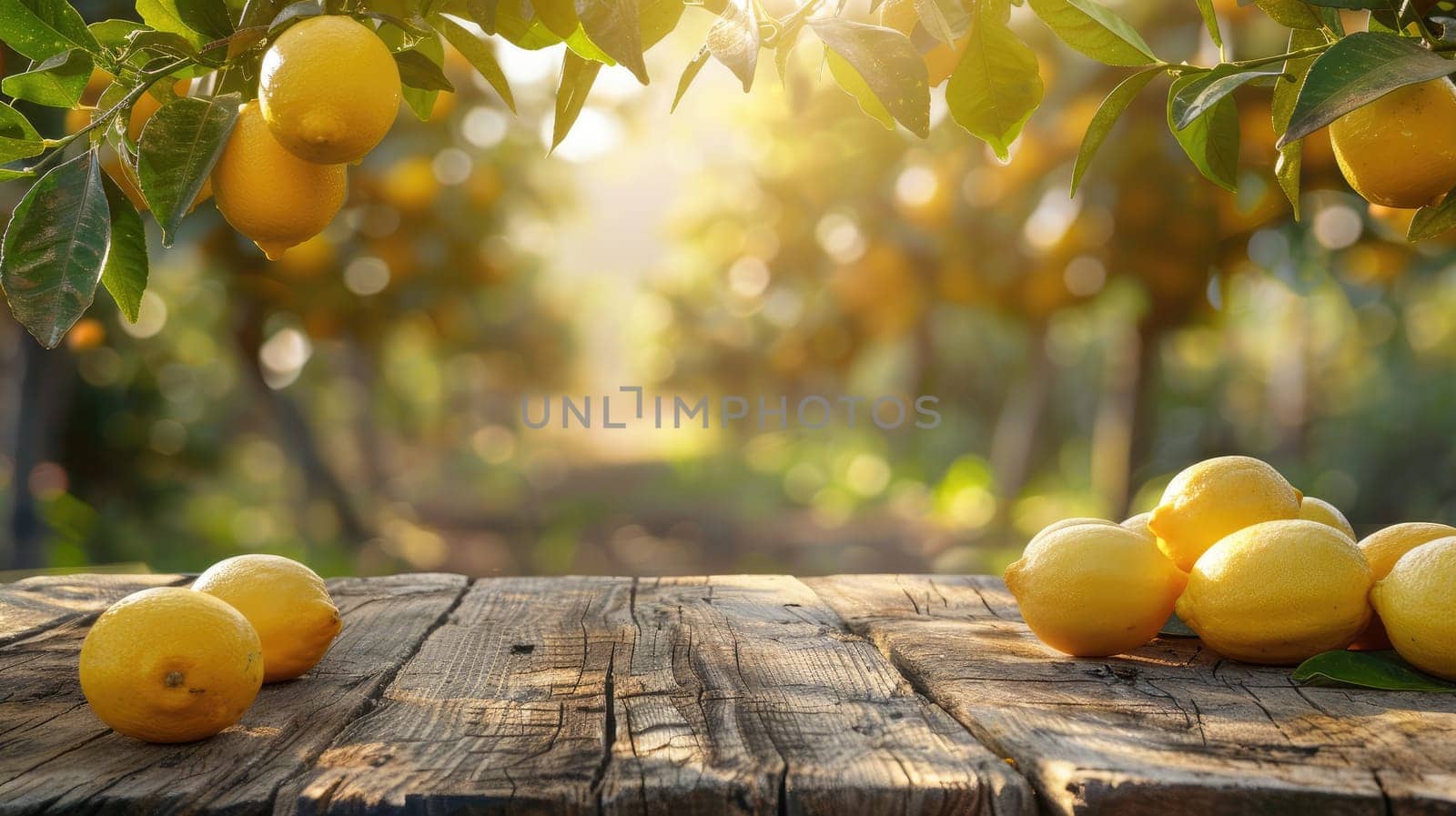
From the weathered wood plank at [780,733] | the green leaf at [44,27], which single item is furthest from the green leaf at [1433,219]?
the green leaf at [44,27]

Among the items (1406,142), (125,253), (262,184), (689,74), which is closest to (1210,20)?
(1406,142)

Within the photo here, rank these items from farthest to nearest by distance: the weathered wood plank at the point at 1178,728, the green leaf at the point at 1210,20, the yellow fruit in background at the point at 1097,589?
the yellow fruit in background at the point at 1097,589
the green leaf at the point at 1210,20
the weathered wood plank at the point at 1178,728

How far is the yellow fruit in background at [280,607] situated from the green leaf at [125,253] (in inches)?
10.7

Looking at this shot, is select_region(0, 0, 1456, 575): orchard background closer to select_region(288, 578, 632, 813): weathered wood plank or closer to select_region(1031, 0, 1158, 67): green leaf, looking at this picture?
select_region(1031, 0, 1158, 67): green leaf

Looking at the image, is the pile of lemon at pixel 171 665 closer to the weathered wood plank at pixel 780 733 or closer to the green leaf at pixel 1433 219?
the weathered wood plank at pixel 780 733

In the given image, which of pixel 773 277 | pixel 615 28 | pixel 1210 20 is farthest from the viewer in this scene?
pixel 773 277

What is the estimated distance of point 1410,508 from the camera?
5.29m

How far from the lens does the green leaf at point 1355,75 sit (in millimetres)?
737

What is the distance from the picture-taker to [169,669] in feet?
2.72

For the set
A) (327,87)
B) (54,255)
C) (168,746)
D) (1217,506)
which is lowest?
(168,746)

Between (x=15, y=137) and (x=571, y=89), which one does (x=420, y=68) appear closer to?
(x=571, y=89)

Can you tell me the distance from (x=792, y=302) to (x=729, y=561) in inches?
103

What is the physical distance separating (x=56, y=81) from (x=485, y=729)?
604 mm

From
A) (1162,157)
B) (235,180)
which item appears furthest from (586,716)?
(1162,157)
